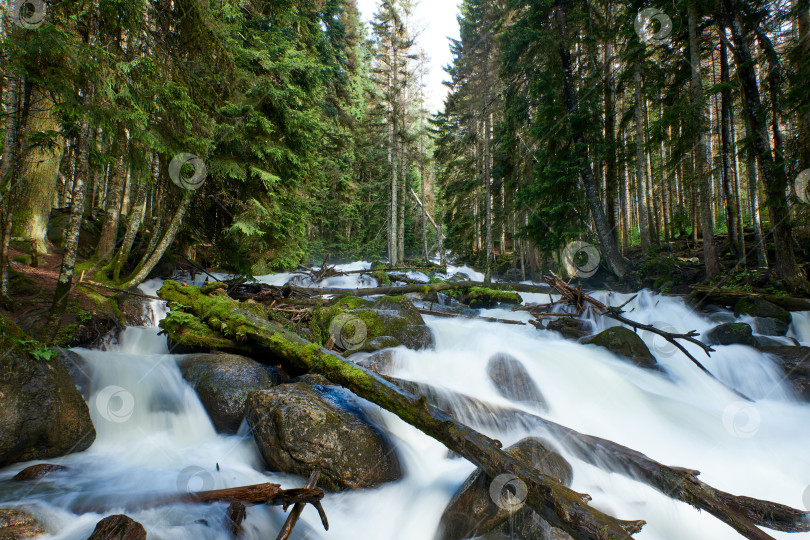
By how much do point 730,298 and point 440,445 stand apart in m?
8.82

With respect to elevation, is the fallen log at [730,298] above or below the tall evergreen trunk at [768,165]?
below

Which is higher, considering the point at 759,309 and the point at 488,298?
the point at 759,309

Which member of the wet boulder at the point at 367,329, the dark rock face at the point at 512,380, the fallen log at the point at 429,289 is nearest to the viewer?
the dark rock face at the point at 512,380

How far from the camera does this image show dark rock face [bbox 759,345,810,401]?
5.56m

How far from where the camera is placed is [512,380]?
6043 millimetres

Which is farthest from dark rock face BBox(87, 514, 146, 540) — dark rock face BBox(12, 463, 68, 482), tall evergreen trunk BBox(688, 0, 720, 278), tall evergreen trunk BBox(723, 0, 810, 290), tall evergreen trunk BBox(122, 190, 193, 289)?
tall evergreen trunk BBox(688, 0, 720, 278)

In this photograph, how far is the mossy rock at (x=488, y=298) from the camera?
39.4 ft

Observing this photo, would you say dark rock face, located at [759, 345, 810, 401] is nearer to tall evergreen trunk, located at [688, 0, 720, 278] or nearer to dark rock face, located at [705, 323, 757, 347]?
dark rock face, located at [705, 323, 757, 347]

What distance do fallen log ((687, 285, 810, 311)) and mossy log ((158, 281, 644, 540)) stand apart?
8783 millimetres

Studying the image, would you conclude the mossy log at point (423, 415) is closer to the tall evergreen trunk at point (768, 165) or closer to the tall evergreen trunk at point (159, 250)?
the tall evergreen trunk at point (159, 250)

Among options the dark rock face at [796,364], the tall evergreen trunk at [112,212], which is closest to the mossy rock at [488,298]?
the dark rock face at [796,364]

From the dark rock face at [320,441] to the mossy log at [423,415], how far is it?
40 centimetres

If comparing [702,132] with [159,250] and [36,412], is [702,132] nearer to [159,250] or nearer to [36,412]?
[159,250]

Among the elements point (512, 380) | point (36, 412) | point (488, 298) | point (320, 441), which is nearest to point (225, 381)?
point (36, 412)
